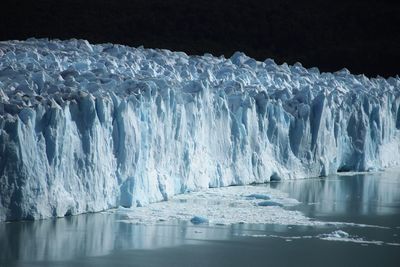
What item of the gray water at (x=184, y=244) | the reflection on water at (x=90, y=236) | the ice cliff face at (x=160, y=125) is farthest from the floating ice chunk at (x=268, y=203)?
the reflection on water at (x=90, y=236)

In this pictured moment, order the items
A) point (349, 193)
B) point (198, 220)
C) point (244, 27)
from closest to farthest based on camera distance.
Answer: point (198, 220), point (349, 193), point (244, 27)

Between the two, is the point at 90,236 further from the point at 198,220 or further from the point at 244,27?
the point at 244,27

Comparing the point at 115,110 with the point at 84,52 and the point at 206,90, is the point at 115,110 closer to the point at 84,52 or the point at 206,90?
the point at 206,90

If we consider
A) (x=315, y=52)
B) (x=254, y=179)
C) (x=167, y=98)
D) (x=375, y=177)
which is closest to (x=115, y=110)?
(x=167, y=98)

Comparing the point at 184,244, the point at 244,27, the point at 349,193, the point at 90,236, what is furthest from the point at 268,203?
the point at 244,27

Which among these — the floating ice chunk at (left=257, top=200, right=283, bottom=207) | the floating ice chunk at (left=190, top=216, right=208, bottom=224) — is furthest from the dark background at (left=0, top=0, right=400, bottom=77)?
the floating ice chunk at (left=190, top=216, right=208, bottom=224)

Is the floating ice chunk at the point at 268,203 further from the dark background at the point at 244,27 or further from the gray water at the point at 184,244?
the dark background at the point at 244,27
